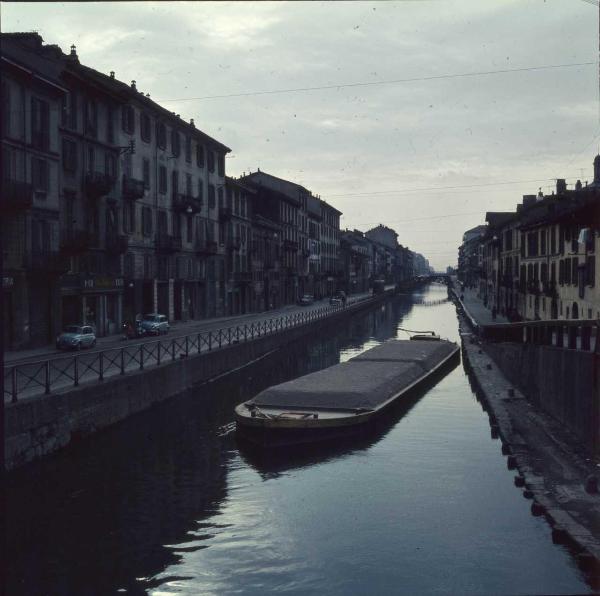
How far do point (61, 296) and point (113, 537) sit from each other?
92.4 feet

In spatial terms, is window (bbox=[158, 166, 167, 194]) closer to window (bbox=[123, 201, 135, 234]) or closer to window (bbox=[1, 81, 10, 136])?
window (bbox=[123, 201, 135, 234])

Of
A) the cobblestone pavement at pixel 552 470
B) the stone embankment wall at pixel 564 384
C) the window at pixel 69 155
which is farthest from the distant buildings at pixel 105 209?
the stone embankment wall at pixel 564 384

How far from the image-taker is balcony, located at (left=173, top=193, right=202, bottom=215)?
58.3 metres

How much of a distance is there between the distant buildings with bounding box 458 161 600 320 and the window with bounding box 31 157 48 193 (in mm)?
27803

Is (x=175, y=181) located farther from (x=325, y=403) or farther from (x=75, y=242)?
(x=325, y=403)

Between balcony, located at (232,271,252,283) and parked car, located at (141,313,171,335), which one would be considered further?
balcony, located at (232,271,252,283)

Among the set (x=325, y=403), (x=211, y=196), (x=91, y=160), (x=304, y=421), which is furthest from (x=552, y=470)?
(x=211, y=196)

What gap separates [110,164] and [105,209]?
3.33 metres

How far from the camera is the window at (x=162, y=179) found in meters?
56.0

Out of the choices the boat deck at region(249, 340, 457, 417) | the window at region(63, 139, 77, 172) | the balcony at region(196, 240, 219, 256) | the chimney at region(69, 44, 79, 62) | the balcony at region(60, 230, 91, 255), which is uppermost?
the chimney at region(69, 44, 79, 62)

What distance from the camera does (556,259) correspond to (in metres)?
46.5

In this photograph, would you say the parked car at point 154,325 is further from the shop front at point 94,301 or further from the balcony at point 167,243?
the balcony at point 167,243

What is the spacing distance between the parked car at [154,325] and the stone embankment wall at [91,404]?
31.6ft

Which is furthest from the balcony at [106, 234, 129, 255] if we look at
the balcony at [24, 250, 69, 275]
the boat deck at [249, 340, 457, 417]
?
the boat deck at [249, 340, 457, 417]
